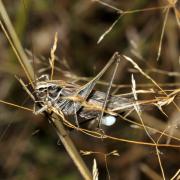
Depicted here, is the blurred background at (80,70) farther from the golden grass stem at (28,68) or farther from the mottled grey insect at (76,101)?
the golden grass stem at (28,68)

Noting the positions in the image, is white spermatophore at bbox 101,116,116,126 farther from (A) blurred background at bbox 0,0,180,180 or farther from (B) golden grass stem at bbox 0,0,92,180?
(A) blurred background at bbox 0,0,180,180

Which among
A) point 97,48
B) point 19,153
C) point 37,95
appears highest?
point 37,95

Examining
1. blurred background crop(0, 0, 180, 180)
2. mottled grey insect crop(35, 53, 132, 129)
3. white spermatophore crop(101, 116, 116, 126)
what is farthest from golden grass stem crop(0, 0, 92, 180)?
blurred background crop(0, 0, 180, 180)

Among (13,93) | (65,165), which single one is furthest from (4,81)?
(65,165)

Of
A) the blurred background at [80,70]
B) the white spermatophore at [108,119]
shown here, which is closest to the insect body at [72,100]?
the white spermatophore at [108,119]

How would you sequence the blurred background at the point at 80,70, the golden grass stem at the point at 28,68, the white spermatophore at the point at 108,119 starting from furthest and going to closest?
the blurred background at the point at 80,70 → the white spermatophore at the point at 108,119 → the golden grass stem at the point at 28,68

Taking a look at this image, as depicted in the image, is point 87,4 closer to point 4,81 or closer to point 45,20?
point 45,20

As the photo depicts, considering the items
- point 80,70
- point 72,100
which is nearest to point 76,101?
point 72,100

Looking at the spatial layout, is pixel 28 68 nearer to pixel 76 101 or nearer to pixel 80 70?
pixel 76 101
